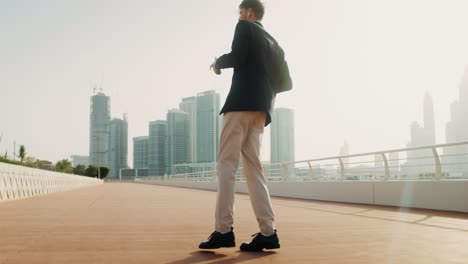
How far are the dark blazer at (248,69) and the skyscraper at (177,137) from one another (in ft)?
359

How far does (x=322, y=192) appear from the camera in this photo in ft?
33.6

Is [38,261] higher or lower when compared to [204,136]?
lower

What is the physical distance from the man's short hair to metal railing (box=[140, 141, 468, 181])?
9.08 feet

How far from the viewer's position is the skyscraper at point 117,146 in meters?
155

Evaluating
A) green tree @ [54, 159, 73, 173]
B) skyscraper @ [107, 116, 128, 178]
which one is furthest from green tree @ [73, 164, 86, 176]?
skyscraper @ [107, 116, 128, 178]

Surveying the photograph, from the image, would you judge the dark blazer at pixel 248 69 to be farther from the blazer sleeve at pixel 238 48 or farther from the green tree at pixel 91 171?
the green tree at pixel 91 171

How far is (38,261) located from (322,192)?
27.6ft

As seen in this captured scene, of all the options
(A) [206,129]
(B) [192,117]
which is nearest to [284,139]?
(A) [206,129]

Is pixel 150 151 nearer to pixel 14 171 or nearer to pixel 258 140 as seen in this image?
pixel 14 171

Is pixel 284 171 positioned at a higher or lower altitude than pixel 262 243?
higher

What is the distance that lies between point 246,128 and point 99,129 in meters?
175

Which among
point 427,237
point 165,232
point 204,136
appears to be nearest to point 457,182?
point 427,237

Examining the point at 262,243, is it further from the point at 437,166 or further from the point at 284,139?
the point at 284,139

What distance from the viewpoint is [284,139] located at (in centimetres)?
5272
